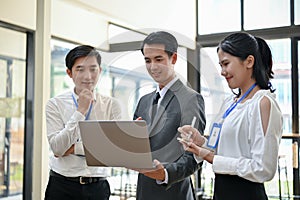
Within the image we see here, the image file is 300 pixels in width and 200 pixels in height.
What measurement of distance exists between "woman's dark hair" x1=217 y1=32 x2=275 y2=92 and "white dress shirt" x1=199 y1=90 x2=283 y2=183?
79mm

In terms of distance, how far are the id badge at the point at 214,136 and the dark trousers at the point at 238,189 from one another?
5.1 inches

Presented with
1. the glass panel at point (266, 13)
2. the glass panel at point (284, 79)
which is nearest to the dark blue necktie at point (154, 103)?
the glass panel at point (284, 79)

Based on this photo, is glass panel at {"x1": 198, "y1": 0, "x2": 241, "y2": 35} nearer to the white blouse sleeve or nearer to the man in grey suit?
the man in grey suit

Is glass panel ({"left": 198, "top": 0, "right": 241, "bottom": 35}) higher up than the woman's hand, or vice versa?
glass panel ({"left": 198, "top": 0, "right": 241, "bottom": 35})

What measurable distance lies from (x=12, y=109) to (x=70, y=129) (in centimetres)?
→ 171

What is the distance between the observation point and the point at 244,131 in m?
1.60

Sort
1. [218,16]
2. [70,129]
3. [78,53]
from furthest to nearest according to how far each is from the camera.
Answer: [218,16] < [78,53] < [70,129]

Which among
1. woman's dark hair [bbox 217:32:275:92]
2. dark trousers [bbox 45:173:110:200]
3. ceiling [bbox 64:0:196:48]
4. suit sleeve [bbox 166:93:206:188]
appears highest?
ceiling [bbox 64:0:196:48]

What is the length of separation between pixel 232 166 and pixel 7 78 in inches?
95.7

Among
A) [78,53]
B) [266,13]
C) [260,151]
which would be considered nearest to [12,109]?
[78,53]

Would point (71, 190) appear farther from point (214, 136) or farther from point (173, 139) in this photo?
point (214, 136)

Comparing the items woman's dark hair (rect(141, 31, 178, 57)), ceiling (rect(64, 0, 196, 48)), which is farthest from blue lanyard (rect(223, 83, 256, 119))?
ceiling (rect(64, 0, 196, 48))

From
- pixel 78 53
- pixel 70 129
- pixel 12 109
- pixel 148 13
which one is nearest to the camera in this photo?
pixel 70 129

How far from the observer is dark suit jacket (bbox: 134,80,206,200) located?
5.53ft
